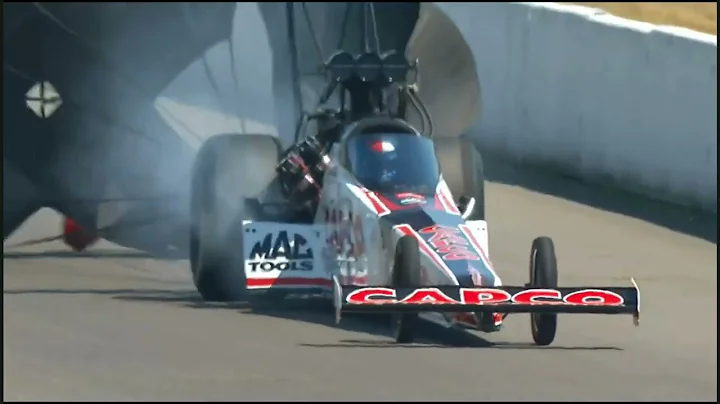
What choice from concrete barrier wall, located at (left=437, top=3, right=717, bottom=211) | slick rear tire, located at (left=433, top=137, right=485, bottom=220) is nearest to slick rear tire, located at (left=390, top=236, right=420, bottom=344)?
slick rear tire, located at (left=433, top=137, right=485, bottom=220)

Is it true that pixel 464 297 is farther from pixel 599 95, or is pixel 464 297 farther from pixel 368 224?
pixel 599 95

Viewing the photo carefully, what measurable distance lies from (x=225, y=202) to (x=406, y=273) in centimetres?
256

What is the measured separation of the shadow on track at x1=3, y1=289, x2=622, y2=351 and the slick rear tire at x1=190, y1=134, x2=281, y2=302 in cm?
16

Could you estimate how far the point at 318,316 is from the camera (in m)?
12.8

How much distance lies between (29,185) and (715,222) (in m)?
5.69

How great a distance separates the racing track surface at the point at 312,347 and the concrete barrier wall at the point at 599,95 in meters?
2.09

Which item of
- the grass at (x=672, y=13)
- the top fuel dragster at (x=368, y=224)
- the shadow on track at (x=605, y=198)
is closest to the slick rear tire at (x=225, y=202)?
the top fuel dragster at (x=368, y=224)

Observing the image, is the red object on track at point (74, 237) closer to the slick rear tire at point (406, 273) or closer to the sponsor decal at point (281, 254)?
the sponsor decal at point (281, 254)

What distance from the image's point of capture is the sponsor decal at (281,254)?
42.5ft

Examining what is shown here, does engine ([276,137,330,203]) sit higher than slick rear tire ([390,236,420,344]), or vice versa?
engine ([276,137,330,203])

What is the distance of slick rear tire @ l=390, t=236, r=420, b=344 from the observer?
11273 millimetres

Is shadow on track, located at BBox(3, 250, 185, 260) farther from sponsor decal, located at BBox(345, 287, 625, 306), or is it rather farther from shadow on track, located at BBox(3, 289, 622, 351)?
sponsor decal, located at BBox(345, 287, 625, 306)

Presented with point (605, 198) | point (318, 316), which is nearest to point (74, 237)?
point (318, 316)

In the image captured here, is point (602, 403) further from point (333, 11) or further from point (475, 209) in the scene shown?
point (333, 11)
